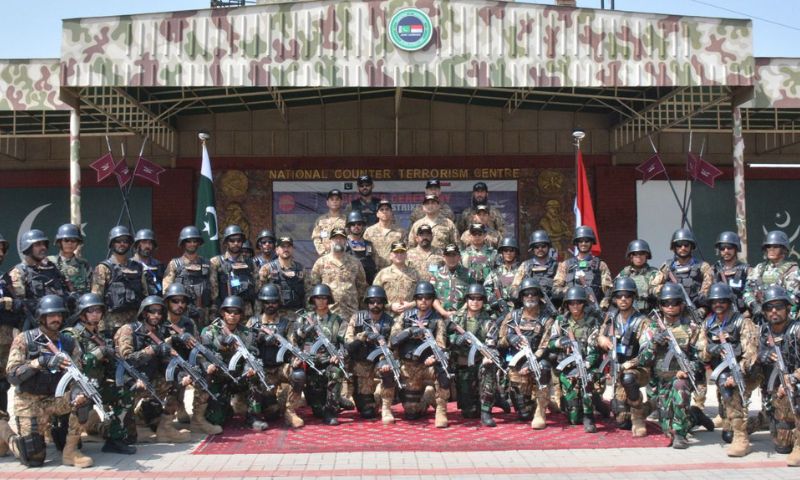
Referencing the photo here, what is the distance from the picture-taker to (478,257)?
1138 centimetres

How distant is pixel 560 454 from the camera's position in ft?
26.9

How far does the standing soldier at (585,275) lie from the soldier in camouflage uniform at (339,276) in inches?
101

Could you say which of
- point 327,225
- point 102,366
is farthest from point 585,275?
point 102,366

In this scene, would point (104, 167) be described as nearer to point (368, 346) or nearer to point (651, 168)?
point (368, 346)

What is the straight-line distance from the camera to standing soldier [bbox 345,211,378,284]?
11.4 metres

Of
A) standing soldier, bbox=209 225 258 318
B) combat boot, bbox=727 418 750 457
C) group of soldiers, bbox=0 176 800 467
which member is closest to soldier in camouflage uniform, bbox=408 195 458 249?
group of soldiers, bbox=0 176 800 467

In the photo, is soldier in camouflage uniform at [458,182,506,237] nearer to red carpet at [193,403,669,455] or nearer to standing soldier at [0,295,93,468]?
red carpet at [193,403,669,455]

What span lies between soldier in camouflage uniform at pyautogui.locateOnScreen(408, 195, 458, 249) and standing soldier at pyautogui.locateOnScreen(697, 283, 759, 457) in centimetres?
389

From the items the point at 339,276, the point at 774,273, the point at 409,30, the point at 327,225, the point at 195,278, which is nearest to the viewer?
the point at 774,273

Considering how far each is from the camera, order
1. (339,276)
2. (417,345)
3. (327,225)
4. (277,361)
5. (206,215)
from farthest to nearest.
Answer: (206,215) < (327,225) < (339,276) < (417,345) < (277,361)

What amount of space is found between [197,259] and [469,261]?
3.55 metres

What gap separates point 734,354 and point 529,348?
7.09ft

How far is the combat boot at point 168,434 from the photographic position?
888 centimetres

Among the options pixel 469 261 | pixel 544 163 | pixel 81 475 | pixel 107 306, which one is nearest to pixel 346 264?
pixel 469 261
